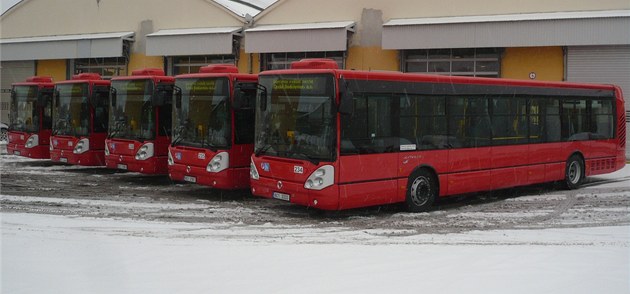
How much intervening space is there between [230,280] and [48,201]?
7650 mm

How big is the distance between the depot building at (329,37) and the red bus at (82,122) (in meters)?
9.52

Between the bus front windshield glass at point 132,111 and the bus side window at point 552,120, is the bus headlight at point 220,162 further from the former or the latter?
the bus side window at point 552,120

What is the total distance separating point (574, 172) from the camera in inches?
649

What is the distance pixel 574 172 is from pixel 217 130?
345 inches

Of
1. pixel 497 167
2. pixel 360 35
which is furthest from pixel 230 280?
pixel 360 35

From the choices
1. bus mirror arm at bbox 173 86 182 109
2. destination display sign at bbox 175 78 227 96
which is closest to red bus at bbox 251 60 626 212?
destination display sign at bbox 175 78 227 96

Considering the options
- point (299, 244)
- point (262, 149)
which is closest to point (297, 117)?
point (262, 149)

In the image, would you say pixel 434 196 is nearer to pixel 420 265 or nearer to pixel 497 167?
pixel 497 167

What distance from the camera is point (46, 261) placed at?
7711 millimetres

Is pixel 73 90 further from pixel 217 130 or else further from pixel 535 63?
pixel 535 63

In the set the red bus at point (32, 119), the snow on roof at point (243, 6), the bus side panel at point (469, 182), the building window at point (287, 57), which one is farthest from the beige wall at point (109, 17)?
the bus side panel at point (469, 182)

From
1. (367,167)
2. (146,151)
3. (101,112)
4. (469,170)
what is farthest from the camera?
(101,112)

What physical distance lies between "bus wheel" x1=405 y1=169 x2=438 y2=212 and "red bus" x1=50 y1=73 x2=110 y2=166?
9429 mm

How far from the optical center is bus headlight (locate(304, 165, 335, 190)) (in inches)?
439
